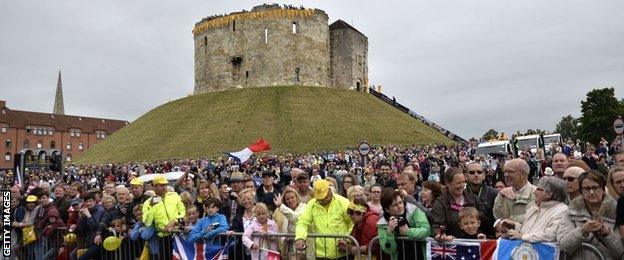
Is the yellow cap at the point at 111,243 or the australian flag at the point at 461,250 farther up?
the australian flag at the point at 461,250

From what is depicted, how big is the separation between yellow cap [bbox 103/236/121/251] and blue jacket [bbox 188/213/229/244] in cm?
183

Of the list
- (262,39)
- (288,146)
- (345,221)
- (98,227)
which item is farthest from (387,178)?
(262,39)

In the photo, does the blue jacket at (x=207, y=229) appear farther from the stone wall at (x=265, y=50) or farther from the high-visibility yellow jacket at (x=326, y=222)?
the stone wall at (x=265, y=50)

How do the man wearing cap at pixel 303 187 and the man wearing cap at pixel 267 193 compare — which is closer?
the man wearing cap at pixel 303 187

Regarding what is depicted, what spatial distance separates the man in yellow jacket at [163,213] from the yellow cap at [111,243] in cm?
69

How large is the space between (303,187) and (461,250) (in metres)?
3.22

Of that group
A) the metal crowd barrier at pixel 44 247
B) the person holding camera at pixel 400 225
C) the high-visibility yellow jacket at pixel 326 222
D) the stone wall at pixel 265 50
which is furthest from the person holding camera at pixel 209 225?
the stone wall at pixel 265 50

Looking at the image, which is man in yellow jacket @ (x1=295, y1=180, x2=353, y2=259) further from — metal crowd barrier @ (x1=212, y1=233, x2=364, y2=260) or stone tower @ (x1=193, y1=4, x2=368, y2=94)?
stone tower @ (x1=193, y1=4, x2=368, y2=94)

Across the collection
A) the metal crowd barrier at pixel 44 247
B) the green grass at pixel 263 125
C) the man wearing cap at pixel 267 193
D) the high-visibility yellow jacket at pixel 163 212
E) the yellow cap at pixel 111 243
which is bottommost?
the metal crowd barrier at pixel 44 247

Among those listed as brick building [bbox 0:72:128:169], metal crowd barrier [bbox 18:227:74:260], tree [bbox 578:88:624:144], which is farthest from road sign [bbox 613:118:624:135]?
brick building [bbox 0:72:128:169]

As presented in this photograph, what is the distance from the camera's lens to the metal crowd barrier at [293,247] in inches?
284

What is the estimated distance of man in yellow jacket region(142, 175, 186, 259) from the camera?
9242 millimetres

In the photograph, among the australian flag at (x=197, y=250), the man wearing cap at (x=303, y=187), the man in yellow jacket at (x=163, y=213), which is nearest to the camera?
the australian flag at (x=197, y=250)

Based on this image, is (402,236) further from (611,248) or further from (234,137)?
(234,137)
